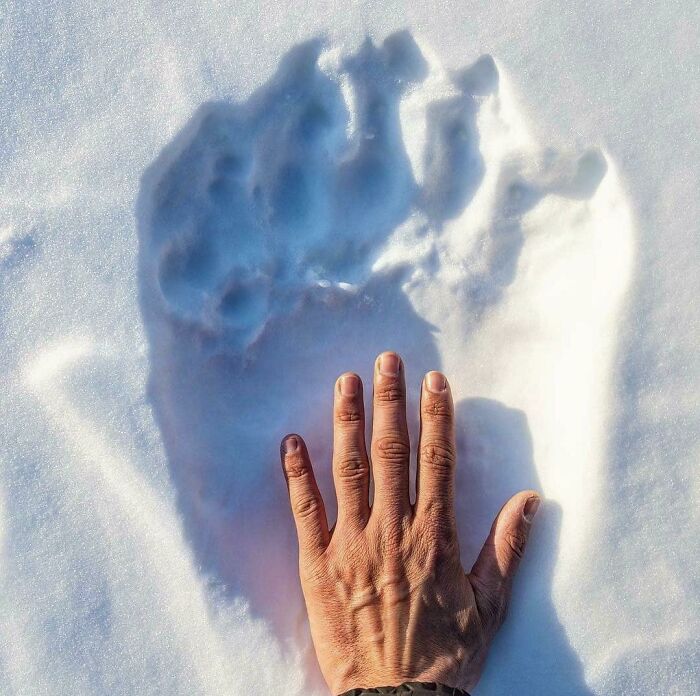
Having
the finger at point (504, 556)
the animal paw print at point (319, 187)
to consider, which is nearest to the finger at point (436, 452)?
the finger at point (504, 556)

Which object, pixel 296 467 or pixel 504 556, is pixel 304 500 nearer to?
pixel 296 467

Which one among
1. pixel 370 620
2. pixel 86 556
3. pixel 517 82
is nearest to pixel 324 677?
pixel 370 620

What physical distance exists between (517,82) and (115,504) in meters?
1.15

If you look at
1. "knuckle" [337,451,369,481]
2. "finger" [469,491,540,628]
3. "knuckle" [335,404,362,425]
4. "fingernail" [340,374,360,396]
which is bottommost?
"finger" [469,491,540,628]

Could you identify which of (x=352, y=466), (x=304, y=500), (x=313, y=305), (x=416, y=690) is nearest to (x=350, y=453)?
(x=352, y=466)

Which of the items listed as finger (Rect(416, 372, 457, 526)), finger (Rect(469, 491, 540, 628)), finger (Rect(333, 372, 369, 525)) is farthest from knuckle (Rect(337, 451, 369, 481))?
finger (Rect(469, 491, 540, 628))

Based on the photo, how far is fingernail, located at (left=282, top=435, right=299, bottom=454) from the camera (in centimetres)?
153

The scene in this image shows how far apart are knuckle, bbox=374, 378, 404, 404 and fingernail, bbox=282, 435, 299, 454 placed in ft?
0.62

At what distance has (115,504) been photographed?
1.46 m

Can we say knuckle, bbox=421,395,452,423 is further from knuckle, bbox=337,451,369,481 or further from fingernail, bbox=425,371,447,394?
knuckle, bbox=337,451,369,481

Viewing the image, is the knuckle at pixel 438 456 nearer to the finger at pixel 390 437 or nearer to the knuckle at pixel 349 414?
the finger at pixel 390 437

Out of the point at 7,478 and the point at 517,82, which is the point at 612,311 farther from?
the point at 7,478

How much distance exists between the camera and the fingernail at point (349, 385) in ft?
4.98

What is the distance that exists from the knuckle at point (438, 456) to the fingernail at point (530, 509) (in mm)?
167
